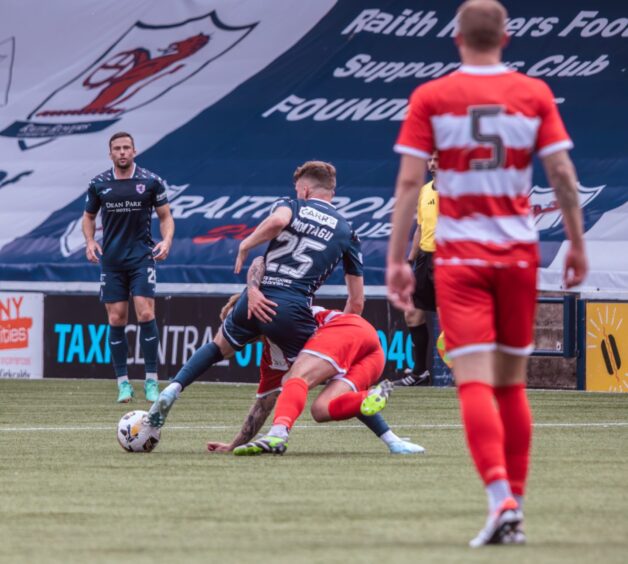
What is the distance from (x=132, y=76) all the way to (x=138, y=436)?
12330mm

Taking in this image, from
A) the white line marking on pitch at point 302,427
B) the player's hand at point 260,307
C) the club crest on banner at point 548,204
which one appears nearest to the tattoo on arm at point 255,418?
the player's hand at point 260,307

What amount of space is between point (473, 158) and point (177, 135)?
14.7 meters

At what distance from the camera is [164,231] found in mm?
12984

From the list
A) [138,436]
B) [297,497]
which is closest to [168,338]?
[138,436]

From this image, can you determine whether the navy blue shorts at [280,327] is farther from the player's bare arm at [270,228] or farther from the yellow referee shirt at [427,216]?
the yellow referee shirt at [427,216]

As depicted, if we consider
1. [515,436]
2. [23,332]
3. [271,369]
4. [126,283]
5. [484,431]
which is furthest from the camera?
[23,332]

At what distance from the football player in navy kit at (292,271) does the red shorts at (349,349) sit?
0.09 m

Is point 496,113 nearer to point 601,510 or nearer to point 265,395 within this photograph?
point 601,510

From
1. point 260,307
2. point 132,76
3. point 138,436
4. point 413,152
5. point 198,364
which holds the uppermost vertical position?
point 132,76

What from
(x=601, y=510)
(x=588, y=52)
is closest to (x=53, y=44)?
(x=588, y=52)

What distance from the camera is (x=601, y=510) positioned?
5785 mm

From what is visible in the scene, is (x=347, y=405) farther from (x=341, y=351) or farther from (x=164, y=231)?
(x=164, y=231)

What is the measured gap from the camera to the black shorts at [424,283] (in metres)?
13.8

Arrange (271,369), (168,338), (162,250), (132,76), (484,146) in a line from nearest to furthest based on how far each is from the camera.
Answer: (484,146), (271,369), (162,250), (168,338), (132,76)
